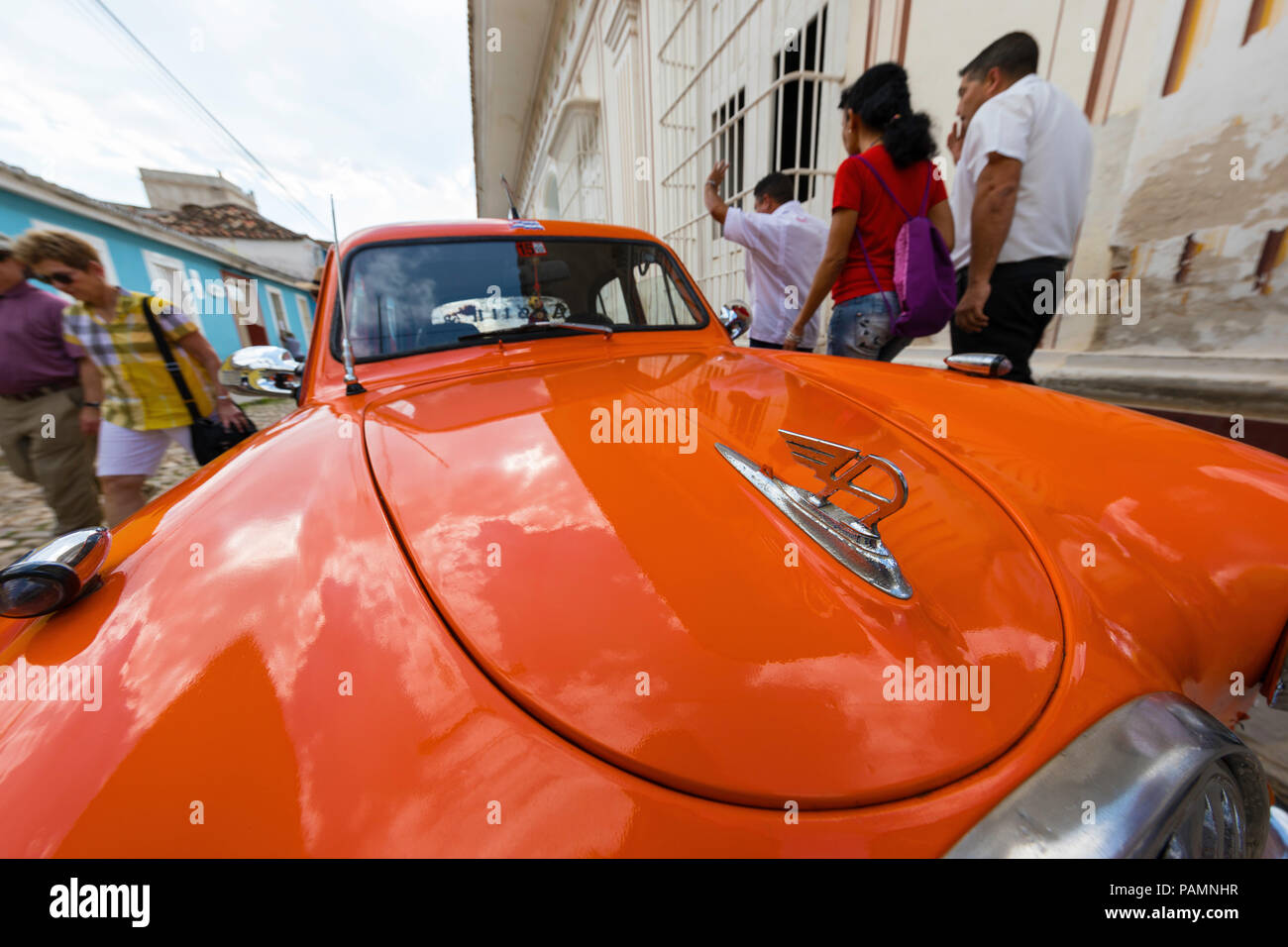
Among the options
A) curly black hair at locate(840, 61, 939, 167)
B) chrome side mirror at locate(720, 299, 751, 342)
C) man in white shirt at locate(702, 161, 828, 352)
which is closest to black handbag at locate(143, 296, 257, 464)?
chrome side mirror at locate(720, 299, 751, 342)

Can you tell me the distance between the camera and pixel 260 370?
1.72 metres

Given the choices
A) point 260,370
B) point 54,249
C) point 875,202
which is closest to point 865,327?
point 875,202

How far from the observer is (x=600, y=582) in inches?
26.9

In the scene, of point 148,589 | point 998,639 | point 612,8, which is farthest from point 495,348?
point 612,8

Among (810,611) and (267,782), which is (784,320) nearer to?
(810,611)

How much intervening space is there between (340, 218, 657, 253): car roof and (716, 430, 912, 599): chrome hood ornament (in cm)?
143

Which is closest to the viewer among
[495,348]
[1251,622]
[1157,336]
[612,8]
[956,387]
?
[1251,622]

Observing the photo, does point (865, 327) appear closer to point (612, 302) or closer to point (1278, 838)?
point (612, 302)

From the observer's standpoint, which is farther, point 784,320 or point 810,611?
point 784,320

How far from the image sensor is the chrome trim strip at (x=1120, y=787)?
19.3 inches

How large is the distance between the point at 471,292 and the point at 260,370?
72 cm

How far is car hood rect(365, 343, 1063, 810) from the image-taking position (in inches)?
20.7

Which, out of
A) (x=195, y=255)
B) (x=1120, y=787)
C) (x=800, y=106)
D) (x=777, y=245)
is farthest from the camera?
(x=195, y=255)

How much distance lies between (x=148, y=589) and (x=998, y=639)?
3.69ft
